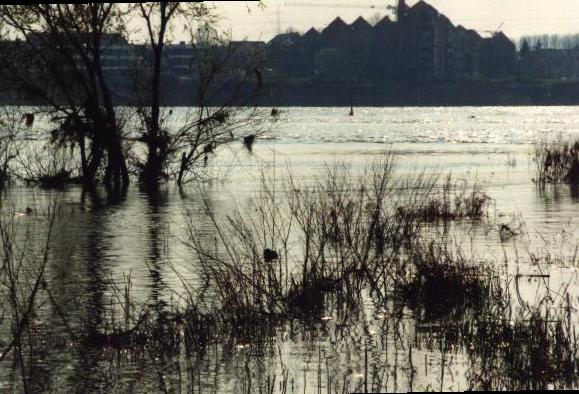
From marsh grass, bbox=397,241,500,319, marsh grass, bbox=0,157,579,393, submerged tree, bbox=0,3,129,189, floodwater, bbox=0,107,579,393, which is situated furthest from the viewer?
submerged tree, bbox=0,3,129,189

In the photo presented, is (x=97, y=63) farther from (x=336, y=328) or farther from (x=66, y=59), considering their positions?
(x=336, y=328)

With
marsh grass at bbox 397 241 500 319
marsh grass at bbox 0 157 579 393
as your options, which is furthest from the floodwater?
marsh grass at bbox 397 241 500 319

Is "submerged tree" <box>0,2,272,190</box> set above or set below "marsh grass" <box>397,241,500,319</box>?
above

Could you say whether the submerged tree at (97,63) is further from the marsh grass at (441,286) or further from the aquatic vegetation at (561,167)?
the marsh grass at (441,286)

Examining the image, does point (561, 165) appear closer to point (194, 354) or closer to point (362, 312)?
point (362, 312)

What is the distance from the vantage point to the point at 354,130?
124m

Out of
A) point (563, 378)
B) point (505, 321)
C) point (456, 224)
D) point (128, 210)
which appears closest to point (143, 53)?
point (128, 210)

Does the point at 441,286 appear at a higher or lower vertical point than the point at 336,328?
higher

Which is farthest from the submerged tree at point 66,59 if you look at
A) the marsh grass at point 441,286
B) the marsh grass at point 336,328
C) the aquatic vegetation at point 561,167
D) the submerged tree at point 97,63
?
the marsh grass at point 441,286

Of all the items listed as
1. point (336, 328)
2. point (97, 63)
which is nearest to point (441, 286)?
point (336, 328)

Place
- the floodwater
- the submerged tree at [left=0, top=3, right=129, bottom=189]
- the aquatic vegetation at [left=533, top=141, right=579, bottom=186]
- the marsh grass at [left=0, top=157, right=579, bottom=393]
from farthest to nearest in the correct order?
the aquatic vegetation at [left=533, top=141, right=579, bottom=186] < the submerged tree at [left=0, top=3, right=129, bottom=189] < the floodwater < the marsh grass at [left=0, top=157, right=579, bottom=393]

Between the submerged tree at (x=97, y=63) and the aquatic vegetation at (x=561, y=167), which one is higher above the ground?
the submerged tree at (x=97, y=63)

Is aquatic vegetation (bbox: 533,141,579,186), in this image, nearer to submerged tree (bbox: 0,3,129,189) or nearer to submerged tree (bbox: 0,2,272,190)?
submerged tree (bbox: 0,2,272,190)

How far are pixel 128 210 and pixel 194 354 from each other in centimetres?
2157
